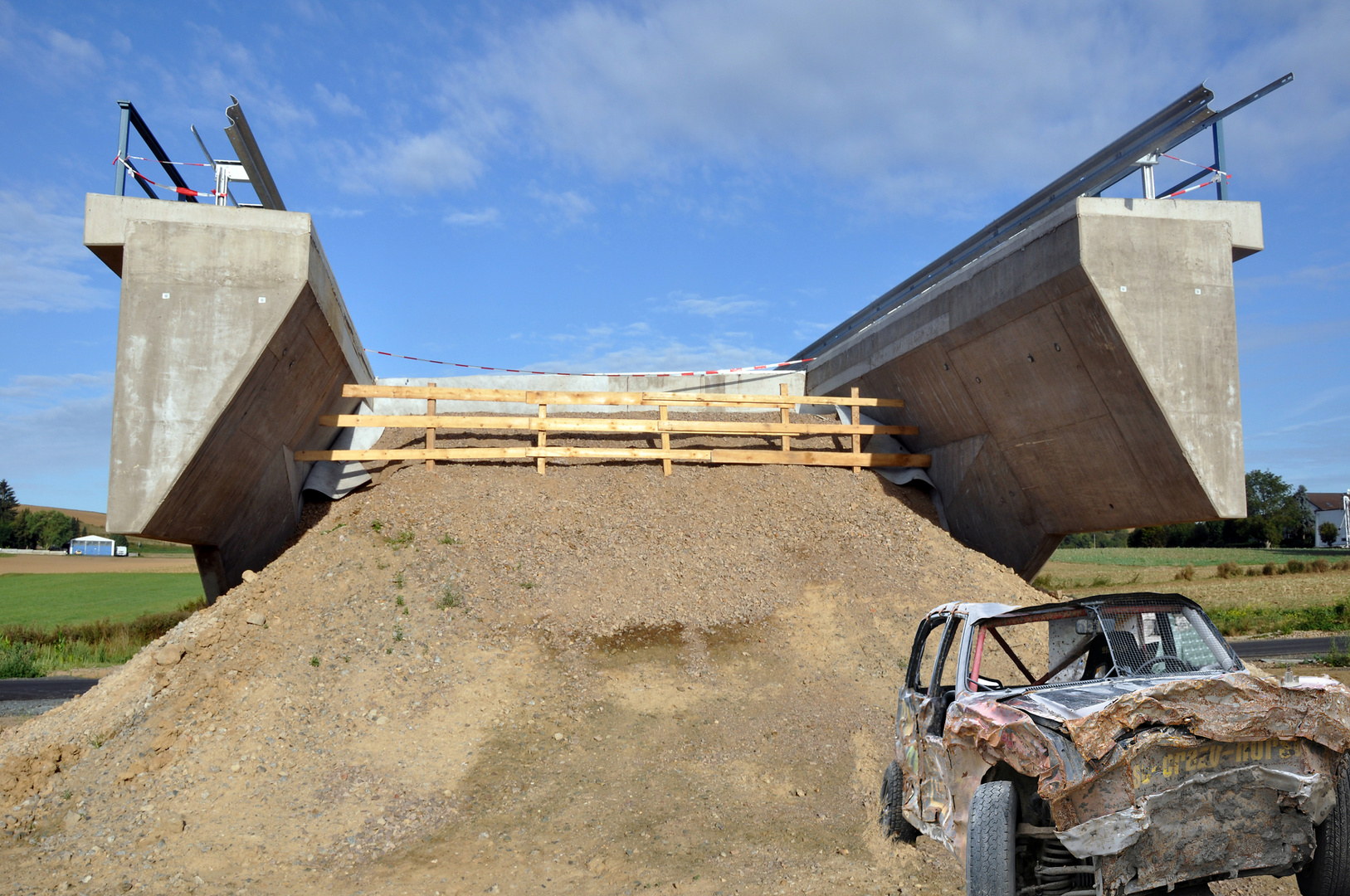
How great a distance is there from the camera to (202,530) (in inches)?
473

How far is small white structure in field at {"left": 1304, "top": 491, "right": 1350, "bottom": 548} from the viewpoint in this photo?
7844 centimetres

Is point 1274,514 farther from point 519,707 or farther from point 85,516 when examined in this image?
point 85,516

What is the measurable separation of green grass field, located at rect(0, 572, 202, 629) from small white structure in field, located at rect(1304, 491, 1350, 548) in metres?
90.2

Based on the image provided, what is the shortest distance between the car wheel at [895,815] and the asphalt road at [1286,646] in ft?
43.5

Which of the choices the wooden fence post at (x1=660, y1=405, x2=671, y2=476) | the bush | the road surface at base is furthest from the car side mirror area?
the road surface at base

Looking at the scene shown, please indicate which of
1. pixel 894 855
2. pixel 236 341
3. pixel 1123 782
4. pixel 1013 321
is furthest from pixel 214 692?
pixel 1013 321

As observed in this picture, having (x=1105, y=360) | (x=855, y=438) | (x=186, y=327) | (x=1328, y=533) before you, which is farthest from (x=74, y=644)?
(x=1328, y=533)

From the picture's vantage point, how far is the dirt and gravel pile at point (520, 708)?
6.68 m

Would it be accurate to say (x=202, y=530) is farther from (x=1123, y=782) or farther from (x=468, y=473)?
(x=1123, y=782)

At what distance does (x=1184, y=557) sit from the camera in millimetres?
54781

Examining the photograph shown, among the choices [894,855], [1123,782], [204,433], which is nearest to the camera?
[1123,782]

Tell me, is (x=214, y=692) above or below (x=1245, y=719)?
below

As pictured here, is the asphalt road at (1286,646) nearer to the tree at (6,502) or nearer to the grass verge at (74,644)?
the grass verge at (74,644)

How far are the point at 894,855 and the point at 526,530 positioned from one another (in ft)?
26.3
